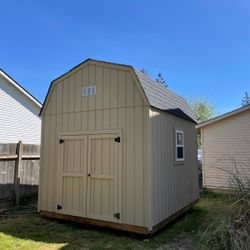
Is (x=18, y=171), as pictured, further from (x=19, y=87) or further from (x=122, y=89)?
(x=19, y=87)

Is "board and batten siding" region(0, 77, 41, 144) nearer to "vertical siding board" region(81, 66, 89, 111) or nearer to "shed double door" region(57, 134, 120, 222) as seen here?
"shed double door" region(57, 134, 120, 222)

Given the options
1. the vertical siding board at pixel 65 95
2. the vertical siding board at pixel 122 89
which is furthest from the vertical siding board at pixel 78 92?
the vertical siding board at pixel 122 89

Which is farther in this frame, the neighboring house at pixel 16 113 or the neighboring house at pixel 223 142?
the neighboring house at pixel 16 113

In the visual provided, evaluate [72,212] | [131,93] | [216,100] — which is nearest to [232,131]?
[131,93]

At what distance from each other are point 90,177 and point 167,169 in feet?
5.60

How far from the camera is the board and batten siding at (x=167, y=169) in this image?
16.8 ft

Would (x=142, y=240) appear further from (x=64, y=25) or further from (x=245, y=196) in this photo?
(x=64, y=25)

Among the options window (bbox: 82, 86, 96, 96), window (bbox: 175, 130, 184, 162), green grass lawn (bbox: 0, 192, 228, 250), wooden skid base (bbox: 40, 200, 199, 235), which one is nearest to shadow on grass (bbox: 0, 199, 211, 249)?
green grass lawn (bbox: 0, 192, 228, 250)

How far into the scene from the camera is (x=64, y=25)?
1013 centimetres

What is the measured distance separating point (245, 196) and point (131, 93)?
2.82 metres

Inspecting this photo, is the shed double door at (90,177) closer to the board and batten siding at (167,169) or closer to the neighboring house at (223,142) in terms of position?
the board and batten siding at (167,169)

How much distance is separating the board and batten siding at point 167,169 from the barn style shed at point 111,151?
0.8 inches

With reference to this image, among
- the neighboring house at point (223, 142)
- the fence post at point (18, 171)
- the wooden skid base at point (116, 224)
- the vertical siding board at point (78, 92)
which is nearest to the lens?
the wooden skid base at point (116, 224)

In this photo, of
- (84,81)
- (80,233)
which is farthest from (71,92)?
(80,233)
